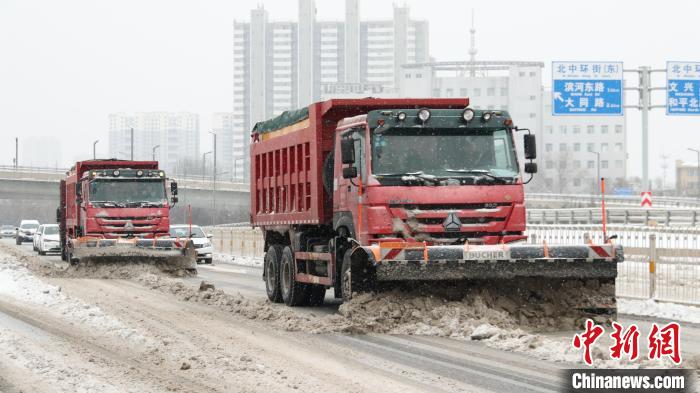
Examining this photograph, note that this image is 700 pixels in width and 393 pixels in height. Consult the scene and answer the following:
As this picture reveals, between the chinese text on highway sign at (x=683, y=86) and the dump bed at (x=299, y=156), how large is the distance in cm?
2993

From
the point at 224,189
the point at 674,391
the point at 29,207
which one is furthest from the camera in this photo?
the point at 29,207

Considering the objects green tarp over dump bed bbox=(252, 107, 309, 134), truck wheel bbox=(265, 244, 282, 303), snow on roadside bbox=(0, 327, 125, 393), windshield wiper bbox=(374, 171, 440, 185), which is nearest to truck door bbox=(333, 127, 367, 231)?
windshield wiper bbox=(374, 171, 440, 185)

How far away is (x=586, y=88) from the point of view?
4647 cm

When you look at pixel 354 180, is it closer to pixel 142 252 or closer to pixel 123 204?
pixel 142 252

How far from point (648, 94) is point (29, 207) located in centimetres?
14449

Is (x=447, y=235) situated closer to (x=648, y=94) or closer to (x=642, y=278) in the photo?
(x=642, y=278)

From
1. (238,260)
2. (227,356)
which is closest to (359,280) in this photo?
(227,356)

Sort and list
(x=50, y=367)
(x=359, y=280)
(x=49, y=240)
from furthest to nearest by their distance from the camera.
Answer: (x=49, y=240) < (x=359, y=280) < (x=50, y=367)

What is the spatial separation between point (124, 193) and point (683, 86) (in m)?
26.3

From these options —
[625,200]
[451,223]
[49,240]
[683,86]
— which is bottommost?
[49,240]

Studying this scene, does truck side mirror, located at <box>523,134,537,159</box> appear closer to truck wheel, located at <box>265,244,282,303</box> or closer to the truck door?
the truck door

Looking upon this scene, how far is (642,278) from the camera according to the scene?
68.2 ft

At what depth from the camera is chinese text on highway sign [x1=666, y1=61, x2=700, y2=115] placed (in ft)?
155

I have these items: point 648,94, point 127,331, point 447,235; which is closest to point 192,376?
point 127,331
